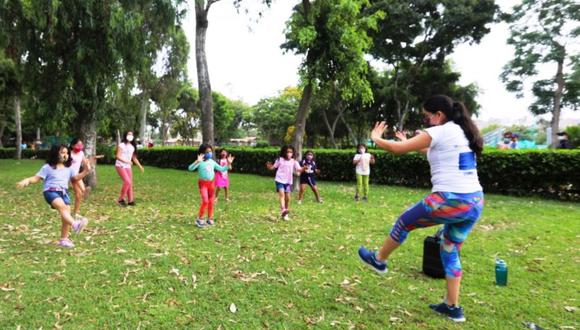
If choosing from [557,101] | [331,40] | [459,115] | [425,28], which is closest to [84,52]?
[331,40]

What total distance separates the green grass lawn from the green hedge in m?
3.96

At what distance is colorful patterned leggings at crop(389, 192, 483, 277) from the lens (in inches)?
126

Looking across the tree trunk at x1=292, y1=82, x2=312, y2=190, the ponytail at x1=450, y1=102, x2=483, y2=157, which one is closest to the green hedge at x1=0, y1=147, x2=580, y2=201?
the tree trunk at x1=292, y1=82, x2=312, y2=190

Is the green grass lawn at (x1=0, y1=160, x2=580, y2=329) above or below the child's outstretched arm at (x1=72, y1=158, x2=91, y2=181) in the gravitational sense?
below

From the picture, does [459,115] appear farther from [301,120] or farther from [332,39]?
[301,120]

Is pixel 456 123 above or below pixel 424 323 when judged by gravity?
above

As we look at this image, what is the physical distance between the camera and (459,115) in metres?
3.33

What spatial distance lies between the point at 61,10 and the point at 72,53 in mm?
1136

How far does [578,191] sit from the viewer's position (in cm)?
1142

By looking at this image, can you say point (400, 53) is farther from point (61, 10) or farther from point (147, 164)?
point (61, 10)

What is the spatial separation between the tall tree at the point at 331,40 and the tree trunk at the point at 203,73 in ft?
9.90

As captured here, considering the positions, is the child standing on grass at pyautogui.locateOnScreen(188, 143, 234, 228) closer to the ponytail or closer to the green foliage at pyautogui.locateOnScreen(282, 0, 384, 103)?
the ponytail

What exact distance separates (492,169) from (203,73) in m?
9.82

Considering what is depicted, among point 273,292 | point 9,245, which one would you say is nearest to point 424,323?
point 273,292
